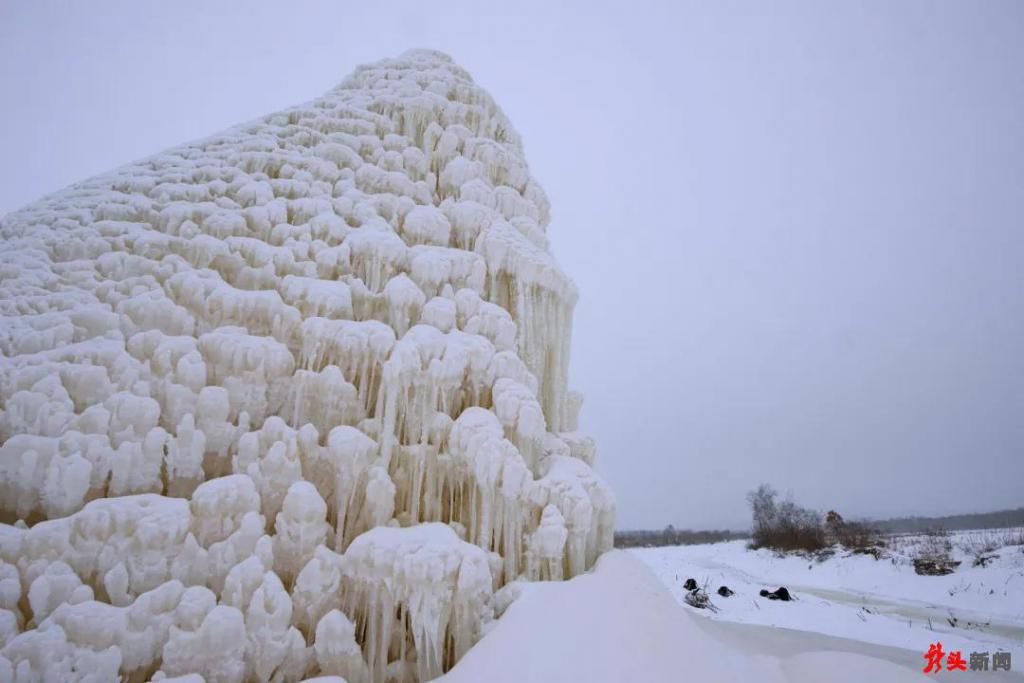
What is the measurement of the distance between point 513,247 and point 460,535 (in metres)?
3.74

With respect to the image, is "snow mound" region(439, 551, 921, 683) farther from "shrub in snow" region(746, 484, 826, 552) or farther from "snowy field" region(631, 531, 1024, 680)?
"shrub in snow" region(746, 484, 826, 552)

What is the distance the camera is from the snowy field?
988cm

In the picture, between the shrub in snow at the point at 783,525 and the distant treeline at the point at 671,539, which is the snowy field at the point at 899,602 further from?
the distant treeline at the point at 671,539

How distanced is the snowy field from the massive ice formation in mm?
8099

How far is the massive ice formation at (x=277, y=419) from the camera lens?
3248mm

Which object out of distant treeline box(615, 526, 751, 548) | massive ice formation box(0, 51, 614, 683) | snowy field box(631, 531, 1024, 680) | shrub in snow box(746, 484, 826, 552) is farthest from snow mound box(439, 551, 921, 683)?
distant treeline box(615, 526, 751, 548)

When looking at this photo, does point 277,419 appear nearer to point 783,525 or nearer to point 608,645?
point 608,645

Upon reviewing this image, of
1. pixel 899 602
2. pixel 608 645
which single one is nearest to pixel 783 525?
pixel 899 602

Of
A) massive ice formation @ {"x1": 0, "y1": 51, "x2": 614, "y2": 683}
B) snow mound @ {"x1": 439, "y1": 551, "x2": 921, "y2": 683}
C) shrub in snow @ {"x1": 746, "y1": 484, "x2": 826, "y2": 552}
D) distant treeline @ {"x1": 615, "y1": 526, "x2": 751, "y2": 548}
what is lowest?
distant treeline @ {"x1": 615, "y1": 526, "x2": 751, "y2": 548}

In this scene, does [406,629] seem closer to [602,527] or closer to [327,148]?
[602,527]

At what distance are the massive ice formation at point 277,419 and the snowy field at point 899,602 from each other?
8.10 m

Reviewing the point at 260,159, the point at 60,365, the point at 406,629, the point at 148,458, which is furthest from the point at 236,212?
the point at 406,629

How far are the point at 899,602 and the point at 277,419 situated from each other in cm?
2013

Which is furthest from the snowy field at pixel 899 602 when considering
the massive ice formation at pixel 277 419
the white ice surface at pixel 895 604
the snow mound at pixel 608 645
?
the massive ice formation at pixel 277 419
